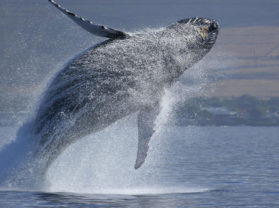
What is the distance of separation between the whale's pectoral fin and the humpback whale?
26cm

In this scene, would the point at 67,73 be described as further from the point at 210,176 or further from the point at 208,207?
the point at 210,176

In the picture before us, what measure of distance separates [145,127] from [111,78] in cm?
195

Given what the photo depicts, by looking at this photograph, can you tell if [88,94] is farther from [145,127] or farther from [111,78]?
[145,127]

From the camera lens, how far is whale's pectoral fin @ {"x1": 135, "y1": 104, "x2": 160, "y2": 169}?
16.1m

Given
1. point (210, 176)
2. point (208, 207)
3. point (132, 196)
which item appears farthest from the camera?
point (210, 176)

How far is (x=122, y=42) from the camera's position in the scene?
15.0 metres

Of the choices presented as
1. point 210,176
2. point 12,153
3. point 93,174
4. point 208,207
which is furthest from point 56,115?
point 210,176

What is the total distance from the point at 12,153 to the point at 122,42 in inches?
147

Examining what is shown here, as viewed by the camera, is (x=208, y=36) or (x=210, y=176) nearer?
(x=208, y=36)

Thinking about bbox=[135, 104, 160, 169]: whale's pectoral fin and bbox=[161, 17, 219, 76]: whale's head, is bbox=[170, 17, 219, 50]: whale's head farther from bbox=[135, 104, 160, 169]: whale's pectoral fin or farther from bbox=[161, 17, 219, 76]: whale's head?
bbox=[135, 104, 160, 169]: whale's pectoral fin

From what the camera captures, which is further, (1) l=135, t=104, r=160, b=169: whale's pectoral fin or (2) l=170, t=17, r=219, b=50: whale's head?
(1) l=135, t=104, r=160, b=169: whale's pectoral fin

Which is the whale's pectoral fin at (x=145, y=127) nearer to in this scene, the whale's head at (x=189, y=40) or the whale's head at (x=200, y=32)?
the whale's head at (x=189, y=40)

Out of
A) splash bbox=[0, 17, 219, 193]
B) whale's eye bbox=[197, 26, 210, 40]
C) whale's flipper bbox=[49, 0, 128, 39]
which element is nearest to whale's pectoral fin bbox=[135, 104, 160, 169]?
splash bbox=[0, 17, 219, 193]

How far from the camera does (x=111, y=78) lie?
14859mm
